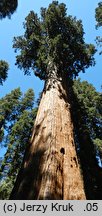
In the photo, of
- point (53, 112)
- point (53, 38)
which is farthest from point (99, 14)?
point (53, 112)

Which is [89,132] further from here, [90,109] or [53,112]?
[53,112]

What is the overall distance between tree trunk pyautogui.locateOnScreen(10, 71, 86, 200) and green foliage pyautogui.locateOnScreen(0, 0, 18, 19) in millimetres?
9875

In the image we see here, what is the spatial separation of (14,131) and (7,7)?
7.88 m

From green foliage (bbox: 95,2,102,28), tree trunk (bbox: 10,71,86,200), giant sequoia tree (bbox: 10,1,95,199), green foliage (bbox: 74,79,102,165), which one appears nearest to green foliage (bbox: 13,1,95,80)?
giant sequoia tree (bbox: 10,1,95,199)

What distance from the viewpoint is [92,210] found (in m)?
4.36

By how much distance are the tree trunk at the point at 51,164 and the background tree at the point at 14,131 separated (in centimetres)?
990

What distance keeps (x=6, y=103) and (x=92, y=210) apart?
18641mm

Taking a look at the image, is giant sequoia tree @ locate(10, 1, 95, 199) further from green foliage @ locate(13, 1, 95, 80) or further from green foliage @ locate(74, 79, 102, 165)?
green foliage @ locate(74, 79, 102, 165)

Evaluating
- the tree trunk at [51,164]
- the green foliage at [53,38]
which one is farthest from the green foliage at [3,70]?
the tree trunk at [51,164]

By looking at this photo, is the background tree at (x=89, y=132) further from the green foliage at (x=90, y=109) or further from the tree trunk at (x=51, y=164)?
the tree trunk at (x=51, y=164)

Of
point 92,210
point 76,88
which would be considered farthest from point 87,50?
point 92,210

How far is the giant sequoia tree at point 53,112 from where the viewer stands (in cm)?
500

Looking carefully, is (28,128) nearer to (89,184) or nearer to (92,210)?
(89,184)

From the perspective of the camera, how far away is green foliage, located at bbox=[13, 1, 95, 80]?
15570 millimetres
